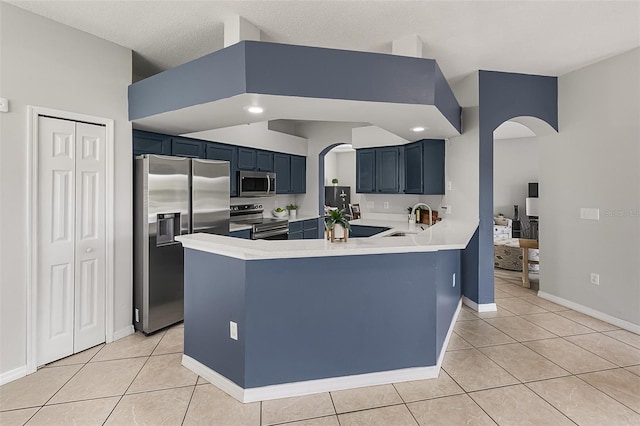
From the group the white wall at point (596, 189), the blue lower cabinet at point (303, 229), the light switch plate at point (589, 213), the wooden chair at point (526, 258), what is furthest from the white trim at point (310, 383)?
the blue lower cabinet at point (303, 229)

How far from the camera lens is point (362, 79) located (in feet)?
8.34

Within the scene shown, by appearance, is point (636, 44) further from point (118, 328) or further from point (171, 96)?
point (118, 328)

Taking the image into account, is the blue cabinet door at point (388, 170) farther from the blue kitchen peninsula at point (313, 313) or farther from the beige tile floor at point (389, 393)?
the blue kitchen peninsula at point (313, 313)

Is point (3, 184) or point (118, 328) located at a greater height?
point (3, 184)

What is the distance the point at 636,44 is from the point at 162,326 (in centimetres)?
520

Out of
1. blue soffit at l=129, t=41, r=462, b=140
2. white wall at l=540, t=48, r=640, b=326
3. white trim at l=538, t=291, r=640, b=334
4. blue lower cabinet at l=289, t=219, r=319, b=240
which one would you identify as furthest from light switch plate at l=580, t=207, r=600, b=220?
blue lower cabinet at l=289, t=219, r=319, b=240

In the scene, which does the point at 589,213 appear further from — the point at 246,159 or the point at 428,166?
the point at 246,159

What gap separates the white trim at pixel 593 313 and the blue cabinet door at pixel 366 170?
2.74 metres

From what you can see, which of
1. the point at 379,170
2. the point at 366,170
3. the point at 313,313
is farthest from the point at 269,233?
the point at 313,313

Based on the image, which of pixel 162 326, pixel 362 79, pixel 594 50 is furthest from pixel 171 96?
pixel 594 50

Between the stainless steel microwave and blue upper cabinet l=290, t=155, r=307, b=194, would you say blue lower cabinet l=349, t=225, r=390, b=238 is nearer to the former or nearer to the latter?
the stainless steel microwave

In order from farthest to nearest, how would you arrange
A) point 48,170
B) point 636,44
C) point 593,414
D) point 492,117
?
point 492,117 < point 636,44 < point 48,170 < point 593,414

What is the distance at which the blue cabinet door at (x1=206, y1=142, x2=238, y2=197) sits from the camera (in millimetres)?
4598

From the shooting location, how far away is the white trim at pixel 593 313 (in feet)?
11.0
